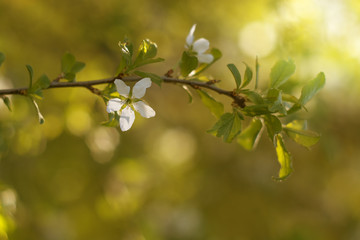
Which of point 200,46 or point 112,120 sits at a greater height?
point 200,46

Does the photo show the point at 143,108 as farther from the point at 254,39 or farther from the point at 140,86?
the point at 254,39

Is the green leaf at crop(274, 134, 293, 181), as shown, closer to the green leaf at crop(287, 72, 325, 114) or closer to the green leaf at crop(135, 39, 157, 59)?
the green leaf at crop(287, 72, 325, 114)

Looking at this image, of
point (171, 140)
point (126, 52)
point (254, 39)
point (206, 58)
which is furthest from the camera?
point (171, 140)

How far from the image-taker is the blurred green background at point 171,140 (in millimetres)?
1273

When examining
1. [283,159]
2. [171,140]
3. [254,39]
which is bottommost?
[283,159]

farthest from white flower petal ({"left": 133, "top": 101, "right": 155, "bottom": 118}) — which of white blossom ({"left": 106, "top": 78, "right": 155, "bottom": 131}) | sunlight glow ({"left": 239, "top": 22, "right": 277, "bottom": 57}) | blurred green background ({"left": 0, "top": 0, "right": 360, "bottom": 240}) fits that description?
sunlight glow ({"left": 239, "top": 22, "right": 277, "bottom": 57})

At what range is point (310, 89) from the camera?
1.77 ft

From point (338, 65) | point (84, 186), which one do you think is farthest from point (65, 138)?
point (338, 65)

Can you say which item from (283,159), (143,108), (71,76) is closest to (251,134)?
(283,159)

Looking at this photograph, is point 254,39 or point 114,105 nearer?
point 114,105

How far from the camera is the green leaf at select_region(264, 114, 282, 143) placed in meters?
0.51

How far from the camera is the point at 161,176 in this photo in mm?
1797

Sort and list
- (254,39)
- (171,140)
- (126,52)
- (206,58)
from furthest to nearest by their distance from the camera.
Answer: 1. (171,140)
2. (254,39)
3. (206,58)
4. (126,52)

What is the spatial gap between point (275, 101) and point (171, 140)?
5.06 ft
